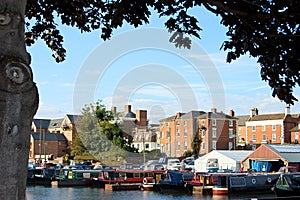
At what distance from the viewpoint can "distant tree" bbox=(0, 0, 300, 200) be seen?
2562 millimetres

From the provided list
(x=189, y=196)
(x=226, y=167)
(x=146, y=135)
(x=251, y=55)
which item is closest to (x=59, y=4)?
(x=251, y=55)

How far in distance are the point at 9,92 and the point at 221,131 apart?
79133 mm

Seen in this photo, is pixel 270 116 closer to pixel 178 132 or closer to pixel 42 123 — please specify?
pixel 178 132

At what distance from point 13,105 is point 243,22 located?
3515 millimetres

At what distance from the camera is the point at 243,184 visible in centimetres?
3950

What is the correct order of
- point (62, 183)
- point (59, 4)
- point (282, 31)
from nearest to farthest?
1. point (282, 31)
2. point (59, 4)
3. point (62, 183)

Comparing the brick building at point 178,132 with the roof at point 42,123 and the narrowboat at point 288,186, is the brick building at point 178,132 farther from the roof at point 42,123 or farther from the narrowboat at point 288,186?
the roof at point 42,123

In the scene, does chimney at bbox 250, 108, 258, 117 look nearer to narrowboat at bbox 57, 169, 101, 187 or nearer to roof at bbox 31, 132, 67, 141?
roof at bbox 31, 132, 67, 141

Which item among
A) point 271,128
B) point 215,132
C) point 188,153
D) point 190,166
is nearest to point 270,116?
point 271,128

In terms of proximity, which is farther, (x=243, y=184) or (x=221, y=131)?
(x=221, y=131)

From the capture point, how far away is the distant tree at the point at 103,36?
8.41ft

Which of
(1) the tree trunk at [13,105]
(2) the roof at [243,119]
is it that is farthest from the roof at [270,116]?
(1) the tree trunk at [13,105]

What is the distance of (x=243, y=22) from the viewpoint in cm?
556

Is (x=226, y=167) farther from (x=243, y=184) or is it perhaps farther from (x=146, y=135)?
(x=146, y=135)
